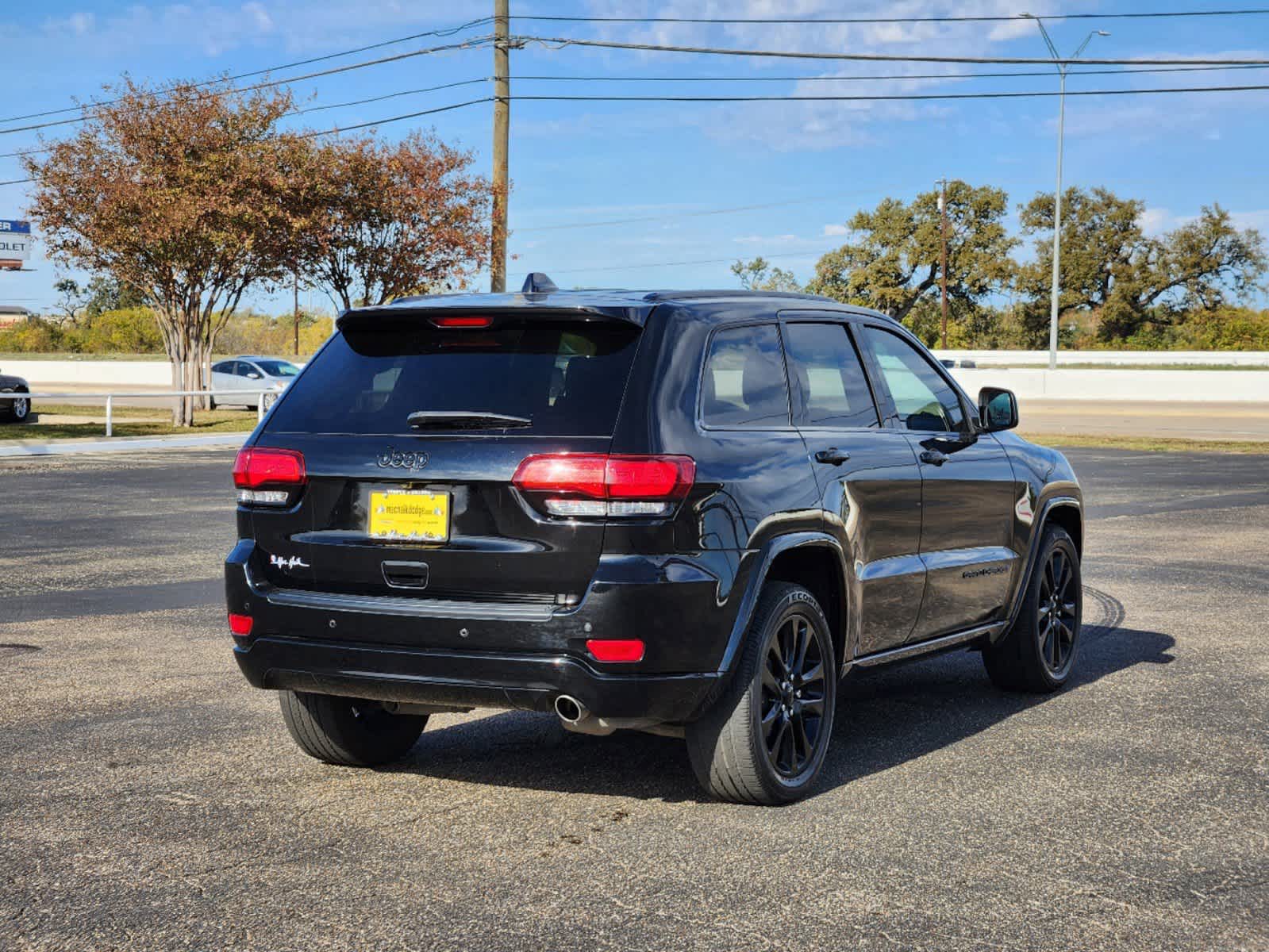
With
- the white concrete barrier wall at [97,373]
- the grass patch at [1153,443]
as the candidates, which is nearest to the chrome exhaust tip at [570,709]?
the grass patch at [1153,443]

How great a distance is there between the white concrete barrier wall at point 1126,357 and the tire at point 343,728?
66.0 metres

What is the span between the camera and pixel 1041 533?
750 cm

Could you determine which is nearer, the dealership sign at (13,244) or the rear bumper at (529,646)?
the rear bumper at (529,646)

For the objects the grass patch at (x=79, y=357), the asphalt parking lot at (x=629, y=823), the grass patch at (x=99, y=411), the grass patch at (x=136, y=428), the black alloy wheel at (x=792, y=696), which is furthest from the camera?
the grass patch at (x=79, y=357)

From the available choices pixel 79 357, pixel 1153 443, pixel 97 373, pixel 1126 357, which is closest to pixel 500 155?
pixel 1153 443

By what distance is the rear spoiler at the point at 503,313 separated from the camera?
17.0 feet

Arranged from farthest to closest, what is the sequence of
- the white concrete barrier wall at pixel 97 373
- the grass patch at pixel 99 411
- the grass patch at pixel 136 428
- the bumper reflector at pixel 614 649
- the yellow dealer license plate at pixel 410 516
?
the white concrete barrier wall at pixel 97 373 → the grass patch at pixel 99 411 → the grass patch at pixel 136 428 → the yellow dealer license plate at pixel 410 516 → the bumper reflector at pixel 614 649

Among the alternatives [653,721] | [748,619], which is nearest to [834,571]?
[748,619]

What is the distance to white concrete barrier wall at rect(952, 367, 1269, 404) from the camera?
1927 inches

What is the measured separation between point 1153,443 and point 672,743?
26.2 m

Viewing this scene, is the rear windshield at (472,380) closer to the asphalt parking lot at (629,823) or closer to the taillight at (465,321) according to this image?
the taillight at (465,321)

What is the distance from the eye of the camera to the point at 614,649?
4.84 meters

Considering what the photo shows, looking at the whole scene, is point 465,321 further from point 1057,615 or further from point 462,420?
point 1057,615

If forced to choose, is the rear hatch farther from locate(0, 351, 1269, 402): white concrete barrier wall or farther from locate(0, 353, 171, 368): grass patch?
locate(0, 353, 171, 368): grass patch
